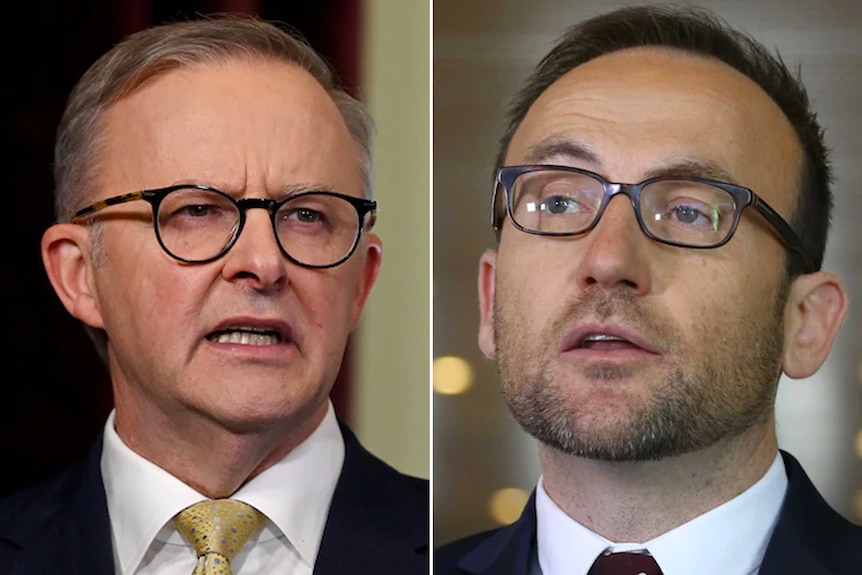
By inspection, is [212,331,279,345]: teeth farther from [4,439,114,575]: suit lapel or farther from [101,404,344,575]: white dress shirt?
[4,439,114,575]: suit lapel

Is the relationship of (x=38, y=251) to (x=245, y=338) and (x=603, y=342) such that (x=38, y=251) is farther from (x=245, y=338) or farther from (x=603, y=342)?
(x=603, y=342)

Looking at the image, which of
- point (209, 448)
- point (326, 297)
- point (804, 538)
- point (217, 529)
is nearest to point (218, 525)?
point (217, 529)

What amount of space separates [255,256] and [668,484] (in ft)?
2.17

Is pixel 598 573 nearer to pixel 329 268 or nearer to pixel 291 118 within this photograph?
pixel 329 268

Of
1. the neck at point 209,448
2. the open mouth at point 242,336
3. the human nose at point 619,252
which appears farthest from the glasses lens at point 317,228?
the human nose at point 619,252

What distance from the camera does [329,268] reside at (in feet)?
5.55

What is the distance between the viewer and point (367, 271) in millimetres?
1781

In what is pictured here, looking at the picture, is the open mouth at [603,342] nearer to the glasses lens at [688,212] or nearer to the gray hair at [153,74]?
the glasses lens at [688,212]

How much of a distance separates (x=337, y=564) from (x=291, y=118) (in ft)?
2.16

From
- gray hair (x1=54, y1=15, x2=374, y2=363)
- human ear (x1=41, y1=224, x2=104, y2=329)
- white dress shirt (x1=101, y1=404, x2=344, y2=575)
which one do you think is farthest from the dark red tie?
human ear (x1=41, y1=224, x2=104, y2=329)

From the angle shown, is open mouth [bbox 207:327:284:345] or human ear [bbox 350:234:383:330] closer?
open mouth [bbox 207:327:284:345]

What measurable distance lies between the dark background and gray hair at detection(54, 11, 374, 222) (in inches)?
1.2

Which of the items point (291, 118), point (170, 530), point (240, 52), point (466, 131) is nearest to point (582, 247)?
point (466, 131)

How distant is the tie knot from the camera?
1.62 metres
